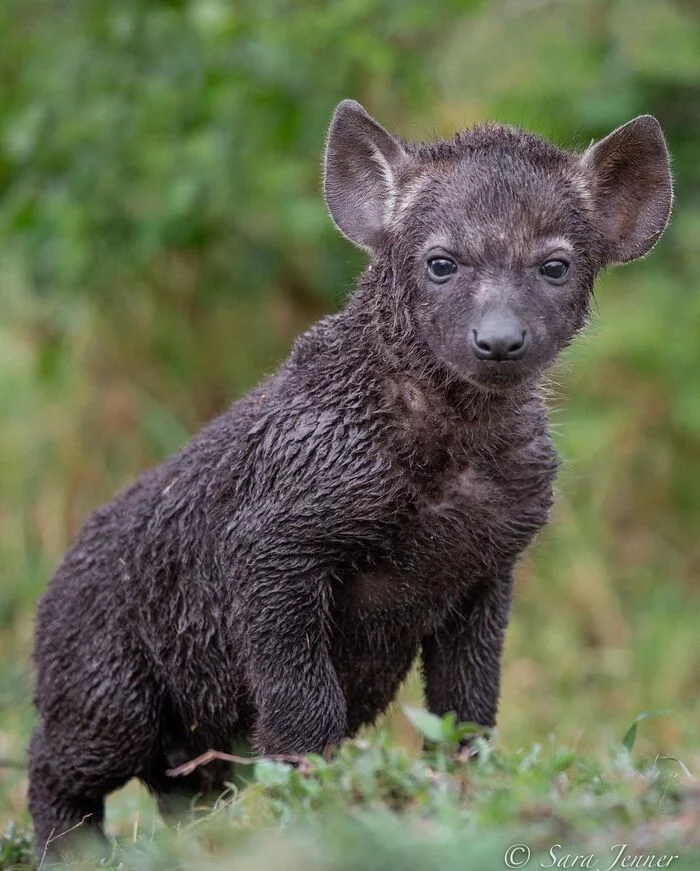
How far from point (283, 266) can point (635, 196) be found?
4.63 metres

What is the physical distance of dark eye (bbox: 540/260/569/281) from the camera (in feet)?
15.4

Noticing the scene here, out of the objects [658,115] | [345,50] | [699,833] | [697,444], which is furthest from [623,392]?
[699,833]

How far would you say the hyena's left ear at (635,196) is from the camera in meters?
5.10

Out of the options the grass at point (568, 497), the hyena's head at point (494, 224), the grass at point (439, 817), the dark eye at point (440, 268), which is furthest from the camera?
the grass at point (568, 497)

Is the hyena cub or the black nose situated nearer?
the black nose

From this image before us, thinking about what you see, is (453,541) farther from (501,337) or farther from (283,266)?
(283,266)

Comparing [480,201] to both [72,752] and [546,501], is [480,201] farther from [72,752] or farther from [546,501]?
[72,752]

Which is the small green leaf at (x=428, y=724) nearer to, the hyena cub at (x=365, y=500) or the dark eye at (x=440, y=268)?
the hyena cub at (x=365, y=500)

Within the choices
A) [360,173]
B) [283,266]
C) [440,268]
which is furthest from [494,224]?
[283,266]

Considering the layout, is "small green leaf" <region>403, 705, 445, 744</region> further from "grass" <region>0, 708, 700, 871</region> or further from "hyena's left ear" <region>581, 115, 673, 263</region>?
"hyena's left ear" <region>581, 115, 673, 263</region>

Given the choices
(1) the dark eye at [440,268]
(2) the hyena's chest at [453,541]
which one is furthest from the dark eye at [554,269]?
(2) the hyena's chest at [453,541]

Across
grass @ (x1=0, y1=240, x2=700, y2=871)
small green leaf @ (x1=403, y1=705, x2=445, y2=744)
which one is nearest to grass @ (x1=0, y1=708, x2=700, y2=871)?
small green leaf @ (x1=403, y1=705, x2=445, y2=744)

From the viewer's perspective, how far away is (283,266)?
9.54m

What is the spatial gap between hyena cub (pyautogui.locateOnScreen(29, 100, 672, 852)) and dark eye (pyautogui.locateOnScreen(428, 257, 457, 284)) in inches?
0.4
